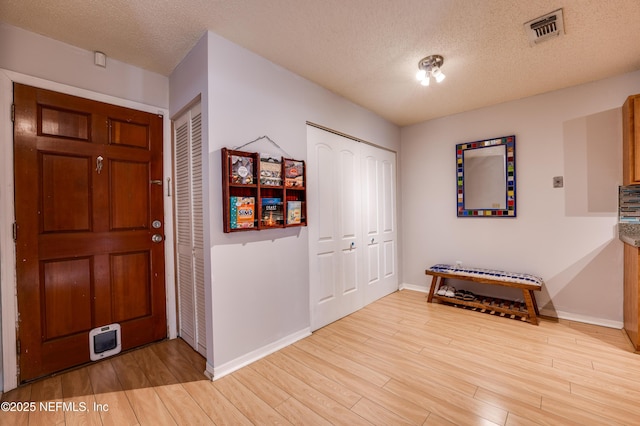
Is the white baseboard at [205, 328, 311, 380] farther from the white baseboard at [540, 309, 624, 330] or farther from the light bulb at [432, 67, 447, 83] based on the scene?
the white baseboard at [540, 309, 624, 330]

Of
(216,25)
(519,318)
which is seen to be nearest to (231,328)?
(216,25)

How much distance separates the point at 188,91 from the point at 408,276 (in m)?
3.77

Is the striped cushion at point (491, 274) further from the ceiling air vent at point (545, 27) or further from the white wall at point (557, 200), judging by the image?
the ceiling air vent at point (545, 27)

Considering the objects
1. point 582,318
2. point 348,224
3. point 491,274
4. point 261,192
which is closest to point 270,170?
point 261,192

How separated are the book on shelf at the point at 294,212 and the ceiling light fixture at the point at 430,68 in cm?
158

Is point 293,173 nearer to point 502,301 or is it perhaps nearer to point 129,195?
point 129,195

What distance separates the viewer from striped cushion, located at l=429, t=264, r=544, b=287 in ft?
9.36

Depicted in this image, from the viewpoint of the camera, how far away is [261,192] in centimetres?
227

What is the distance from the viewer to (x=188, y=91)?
222 centimetres

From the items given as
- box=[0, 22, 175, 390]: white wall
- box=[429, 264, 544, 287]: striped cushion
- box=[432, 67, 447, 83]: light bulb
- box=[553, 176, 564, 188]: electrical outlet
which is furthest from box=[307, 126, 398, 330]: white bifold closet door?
box=[553, 176, 564, 188]: electrical outlet

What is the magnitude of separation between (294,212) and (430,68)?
1812 millimetres

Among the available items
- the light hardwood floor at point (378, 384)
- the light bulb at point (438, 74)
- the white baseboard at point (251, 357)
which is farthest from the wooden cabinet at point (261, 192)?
the light bulb at point (438, 74)

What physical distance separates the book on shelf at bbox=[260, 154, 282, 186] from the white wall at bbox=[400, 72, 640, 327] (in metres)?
2.58

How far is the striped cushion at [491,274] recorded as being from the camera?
9.36 ft
